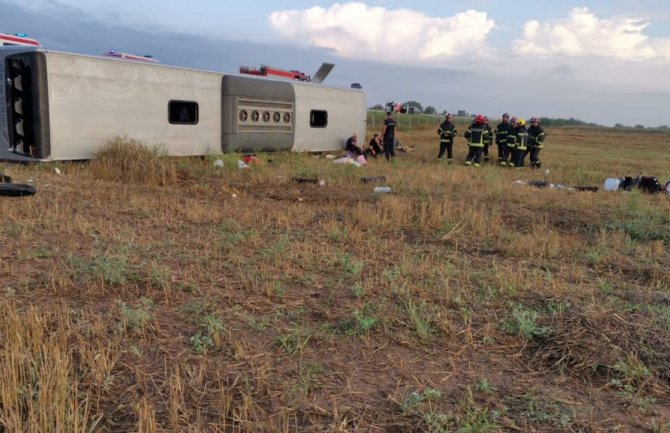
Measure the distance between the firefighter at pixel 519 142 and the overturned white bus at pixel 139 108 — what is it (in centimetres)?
571

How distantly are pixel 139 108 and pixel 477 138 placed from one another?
30.7 ft

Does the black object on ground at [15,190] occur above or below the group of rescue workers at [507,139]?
below

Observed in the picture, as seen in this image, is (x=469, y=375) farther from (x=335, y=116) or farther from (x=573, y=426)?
(x=335, y=116)

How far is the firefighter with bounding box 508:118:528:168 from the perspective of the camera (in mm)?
14984

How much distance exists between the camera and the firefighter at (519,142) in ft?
49.2

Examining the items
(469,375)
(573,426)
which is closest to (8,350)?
(469,375)

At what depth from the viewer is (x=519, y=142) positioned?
15.0 metres

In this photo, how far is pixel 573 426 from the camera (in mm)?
2398

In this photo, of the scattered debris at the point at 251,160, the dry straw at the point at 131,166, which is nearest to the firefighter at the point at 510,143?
the scattered debris at the point at 251,160

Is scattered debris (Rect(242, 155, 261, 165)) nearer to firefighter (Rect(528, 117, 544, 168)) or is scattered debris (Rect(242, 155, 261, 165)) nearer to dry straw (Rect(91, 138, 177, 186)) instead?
dry straw (Rect(91, 138, 177, 186))

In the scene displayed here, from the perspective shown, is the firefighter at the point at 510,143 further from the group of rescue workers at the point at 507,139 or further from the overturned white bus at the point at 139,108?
the overturned white bus at the point at 139,108

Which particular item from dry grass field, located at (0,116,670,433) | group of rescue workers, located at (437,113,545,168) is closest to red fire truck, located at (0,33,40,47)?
dry grass field, located at (0,116,670,433)

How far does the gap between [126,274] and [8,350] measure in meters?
1.40

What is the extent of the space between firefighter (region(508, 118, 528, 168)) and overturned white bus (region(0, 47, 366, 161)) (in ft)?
18.7
